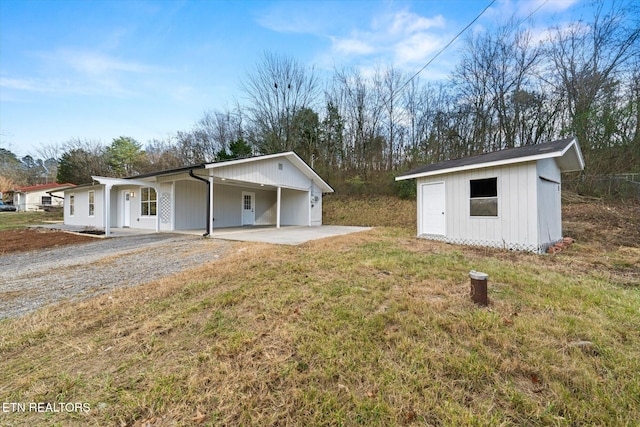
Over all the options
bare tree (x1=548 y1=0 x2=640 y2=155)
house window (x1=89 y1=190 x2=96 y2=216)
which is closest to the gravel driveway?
house window (x1=89 y1=190 x2=96 y2=216)

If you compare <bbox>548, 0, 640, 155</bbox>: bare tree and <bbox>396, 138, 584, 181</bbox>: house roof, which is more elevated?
<bbox>548, 0, 640, 155</bbox>: bare tree

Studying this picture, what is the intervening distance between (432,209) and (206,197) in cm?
983

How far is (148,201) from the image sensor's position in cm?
1175

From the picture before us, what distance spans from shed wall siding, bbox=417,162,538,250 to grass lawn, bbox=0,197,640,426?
253 centimetres

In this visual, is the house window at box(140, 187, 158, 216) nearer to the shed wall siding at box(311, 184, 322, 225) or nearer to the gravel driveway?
the gravel driveway

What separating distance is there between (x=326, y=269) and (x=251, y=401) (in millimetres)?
2856

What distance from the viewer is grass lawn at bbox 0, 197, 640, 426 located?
1489mm

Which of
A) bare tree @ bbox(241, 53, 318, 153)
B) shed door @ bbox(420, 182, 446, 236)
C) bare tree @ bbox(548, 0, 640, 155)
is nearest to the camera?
shed door @ bbox(420, 182, 446, 236)

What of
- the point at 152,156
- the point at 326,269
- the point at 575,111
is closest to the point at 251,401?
the point at 326,269

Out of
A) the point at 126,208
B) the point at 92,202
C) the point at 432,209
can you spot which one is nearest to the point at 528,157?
the point at 432,209

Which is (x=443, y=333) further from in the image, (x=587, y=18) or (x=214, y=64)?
(x=587, y=18)

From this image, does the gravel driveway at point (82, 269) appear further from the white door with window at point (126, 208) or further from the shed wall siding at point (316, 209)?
the shed wall siding at point (316, 209)

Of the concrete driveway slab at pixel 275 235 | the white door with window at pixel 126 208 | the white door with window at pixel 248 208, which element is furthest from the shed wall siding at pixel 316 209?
the white door with window at pixel 126 208

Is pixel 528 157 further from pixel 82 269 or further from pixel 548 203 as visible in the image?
pixel 82 269
